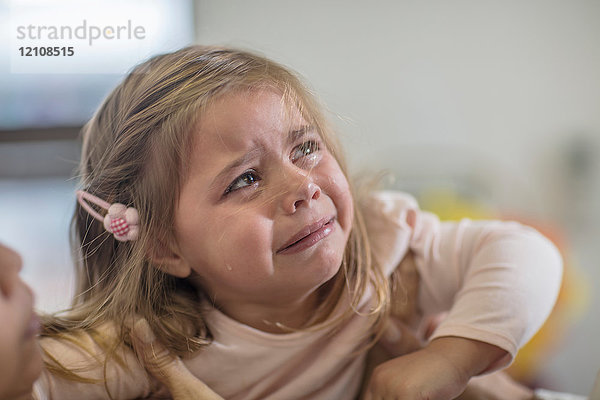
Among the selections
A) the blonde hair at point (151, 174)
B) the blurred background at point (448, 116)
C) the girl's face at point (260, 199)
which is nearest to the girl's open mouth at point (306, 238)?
the girl's face at point (260, 199)

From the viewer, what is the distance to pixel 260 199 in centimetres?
58

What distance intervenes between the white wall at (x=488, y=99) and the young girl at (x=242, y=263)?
477mm

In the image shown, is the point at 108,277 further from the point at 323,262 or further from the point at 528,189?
the point at 528,189

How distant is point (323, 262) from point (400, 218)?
0.67ft

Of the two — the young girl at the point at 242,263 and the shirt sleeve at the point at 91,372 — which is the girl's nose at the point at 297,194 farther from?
the shirt sleeve at the point at 91,372

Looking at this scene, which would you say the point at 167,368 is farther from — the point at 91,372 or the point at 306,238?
the point at 306,238

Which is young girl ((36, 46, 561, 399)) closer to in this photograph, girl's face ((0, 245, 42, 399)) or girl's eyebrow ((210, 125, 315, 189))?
girl's eyebrow ((210, 125, 315, 189))

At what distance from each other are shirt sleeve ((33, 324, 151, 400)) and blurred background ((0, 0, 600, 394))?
19 centimetres

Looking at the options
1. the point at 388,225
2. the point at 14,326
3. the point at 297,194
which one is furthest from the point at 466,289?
the point at 14,326

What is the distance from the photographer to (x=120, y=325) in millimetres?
633

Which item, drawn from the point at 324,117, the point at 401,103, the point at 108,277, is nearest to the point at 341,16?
the point at 401,103

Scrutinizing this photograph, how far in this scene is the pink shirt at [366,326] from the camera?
62 cm

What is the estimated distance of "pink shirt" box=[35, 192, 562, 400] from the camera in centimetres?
62

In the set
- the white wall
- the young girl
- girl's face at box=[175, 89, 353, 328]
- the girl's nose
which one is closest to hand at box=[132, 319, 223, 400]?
the young girl
